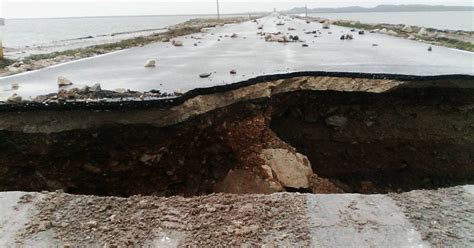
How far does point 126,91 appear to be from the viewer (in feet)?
13.0

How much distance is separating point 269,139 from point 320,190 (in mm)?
888

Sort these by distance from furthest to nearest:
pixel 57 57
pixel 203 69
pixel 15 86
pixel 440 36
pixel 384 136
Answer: pixel 440 36
pixel 57 57
pixel 203 69
pixel 384 136
pixel 15 86

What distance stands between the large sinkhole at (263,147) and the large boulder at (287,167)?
89 millimetres

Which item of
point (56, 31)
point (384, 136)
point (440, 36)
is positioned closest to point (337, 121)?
point (384, 136)

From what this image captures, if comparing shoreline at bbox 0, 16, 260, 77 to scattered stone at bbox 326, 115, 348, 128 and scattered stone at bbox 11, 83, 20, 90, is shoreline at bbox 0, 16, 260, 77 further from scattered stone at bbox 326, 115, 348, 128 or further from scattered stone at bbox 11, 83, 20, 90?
scattered stone at bbox 326, 115, 348, 128

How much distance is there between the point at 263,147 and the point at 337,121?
128cm

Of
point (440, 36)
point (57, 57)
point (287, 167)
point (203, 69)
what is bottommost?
point (287, 167)

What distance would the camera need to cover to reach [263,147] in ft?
14.2

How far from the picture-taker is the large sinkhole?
3.59 metres

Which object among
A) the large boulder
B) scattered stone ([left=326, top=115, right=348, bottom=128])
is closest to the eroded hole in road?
scattered stone ([left=326, top=115, right=348, bottom=128])

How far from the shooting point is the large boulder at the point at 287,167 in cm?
413

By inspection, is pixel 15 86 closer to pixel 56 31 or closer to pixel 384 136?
pixel 384 136

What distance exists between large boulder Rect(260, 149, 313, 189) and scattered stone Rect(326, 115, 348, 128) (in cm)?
92

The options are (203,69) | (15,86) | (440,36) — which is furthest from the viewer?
(440,36)
